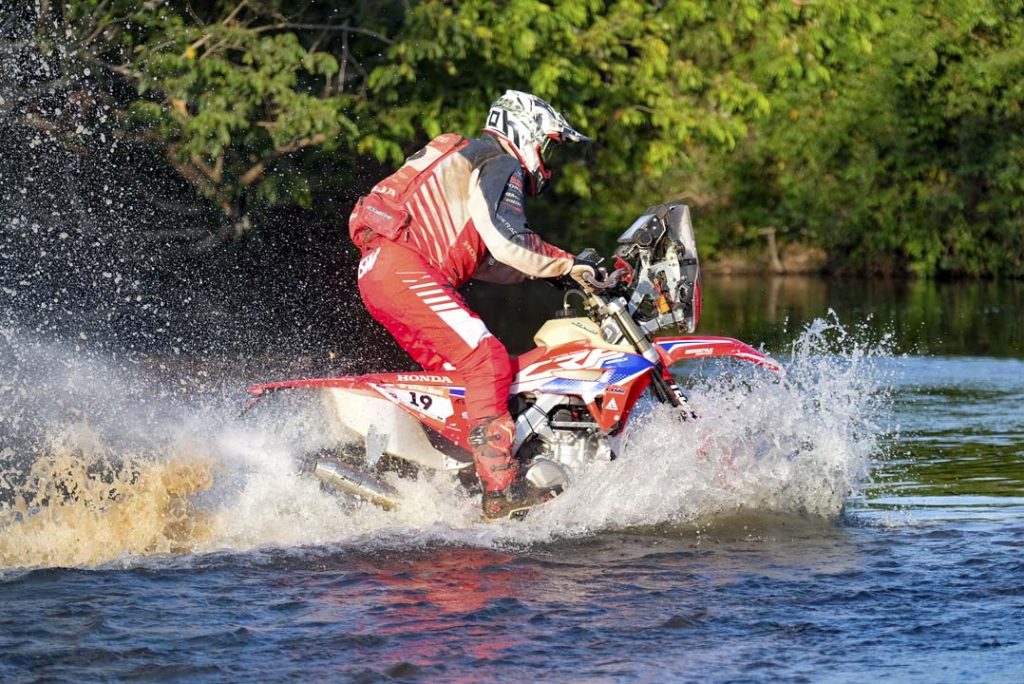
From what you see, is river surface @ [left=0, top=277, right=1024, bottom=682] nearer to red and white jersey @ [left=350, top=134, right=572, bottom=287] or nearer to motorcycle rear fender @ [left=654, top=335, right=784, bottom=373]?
motorcycle rear fender @ [left=654, top=335, right=784, bottom=373]

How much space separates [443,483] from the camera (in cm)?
901

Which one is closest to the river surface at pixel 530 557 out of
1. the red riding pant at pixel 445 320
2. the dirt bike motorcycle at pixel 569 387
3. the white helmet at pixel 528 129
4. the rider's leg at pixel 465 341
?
the dirt bike motorcycle at pixel 569 387

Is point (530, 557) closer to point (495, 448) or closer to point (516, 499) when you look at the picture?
point (516, 499)

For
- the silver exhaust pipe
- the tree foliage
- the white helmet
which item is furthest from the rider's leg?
the tree foliage

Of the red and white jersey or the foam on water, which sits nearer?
the foam on water

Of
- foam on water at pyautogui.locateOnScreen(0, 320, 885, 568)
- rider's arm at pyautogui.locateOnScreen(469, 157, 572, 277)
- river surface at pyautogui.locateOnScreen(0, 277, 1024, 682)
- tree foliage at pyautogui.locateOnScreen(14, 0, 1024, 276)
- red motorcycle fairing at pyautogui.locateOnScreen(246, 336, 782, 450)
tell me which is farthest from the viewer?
tree foliage at pyautogui.locateOnScreen(14, 0, 1024, 276)

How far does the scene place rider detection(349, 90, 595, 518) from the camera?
870cm

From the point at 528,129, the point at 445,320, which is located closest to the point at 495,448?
the point at 445,320

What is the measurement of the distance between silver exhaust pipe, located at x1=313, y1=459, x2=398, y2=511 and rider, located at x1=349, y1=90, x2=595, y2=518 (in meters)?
0.47

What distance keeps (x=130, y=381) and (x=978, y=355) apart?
8637mm

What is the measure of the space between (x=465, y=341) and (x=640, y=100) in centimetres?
1800

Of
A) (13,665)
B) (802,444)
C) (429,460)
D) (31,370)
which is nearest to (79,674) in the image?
(13,665)

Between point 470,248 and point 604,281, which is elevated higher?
point 470,248

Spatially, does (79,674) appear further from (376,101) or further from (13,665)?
(376,101)
